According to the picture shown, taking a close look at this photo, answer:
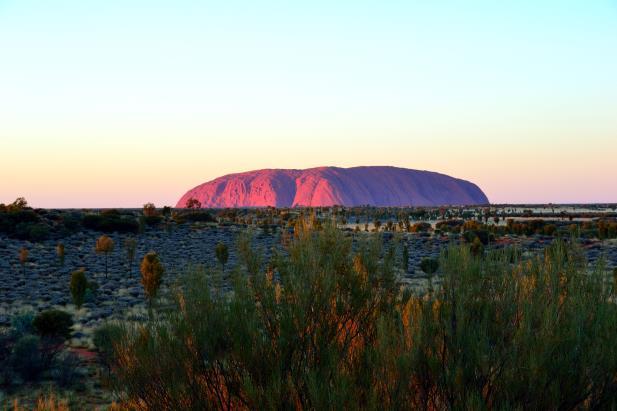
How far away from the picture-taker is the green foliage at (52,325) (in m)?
19.1

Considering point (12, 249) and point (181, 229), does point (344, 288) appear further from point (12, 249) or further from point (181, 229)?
point (181, 229)

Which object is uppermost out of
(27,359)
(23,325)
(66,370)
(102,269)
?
(23,325)

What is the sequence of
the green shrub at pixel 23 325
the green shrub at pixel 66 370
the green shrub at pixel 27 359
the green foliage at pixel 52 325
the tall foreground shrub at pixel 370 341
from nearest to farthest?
the tall foreground shrub at pixel 370 341 → the green shrub at pixel 66 370 → the green shrub at pixel 27 359 → the green foliage at pixel 52 325 → the green shrub at pixel 23 325

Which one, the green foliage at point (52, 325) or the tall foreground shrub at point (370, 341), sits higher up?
the tall foreground shrub at point (370, 341)

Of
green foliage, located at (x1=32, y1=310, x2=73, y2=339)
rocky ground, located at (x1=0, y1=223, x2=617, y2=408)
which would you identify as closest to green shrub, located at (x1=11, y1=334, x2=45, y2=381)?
rocky ground, located at (x1=0, y1=223, x2=617, y2=408)

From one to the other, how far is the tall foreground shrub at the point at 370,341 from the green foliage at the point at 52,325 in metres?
11.8

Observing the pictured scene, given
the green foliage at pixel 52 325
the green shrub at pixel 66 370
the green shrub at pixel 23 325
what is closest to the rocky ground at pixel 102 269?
the green shrub at pixel 66 370

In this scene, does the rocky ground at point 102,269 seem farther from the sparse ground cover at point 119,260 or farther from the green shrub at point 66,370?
the green shrub at point 66,370

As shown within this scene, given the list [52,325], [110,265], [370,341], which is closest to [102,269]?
[110,265]

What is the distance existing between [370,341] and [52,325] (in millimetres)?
14396

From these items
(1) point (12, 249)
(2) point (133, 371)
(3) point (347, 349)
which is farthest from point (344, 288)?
(1) point (12, 249)

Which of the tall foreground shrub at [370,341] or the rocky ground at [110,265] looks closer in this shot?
the tall foreground shrub at [370,341]

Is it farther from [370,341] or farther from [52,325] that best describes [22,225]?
[370,341]

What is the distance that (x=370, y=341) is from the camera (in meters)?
8.77
